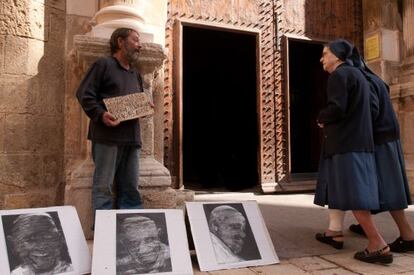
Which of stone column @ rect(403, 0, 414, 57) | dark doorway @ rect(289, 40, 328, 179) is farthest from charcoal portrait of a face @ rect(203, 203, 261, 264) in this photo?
dark doorway @ rect(289, 40, 328, 179)

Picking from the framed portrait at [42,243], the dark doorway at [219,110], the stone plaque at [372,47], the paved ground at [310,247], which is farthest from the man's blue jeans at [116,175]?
the dark doorway at [219,110]

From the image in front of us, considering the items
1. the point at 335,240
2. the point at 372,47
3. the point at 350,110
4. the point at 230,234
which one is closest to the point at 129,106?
the point at 230,234

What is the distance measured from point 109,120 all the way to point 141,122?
59 centimetres

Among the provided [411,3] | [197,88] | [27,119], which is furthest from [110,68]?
[197,88]

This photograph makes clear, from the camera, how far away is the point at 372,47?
558 centimetres

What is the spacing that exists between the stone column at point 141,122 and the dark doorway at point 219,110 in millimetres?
4237

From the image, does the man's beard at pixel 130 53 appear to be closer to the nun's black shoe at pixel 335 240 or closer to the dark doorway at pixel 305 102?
the nun's black shoe at pixel 335 240

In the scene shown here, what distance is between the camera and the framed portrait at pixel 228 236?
7.15 ft

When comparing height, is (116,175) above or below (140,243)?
above

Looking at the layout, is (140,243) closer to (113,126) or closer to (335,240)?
(113,126)

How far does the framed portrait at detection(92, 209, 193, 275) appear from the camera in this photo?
1938 mm

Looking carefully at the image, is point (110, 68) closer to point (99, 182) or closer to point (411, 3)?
point (99, 182)

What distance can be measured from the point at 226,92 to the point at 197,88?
98 cm

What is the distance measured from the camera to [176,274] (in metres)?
1.98
